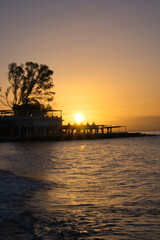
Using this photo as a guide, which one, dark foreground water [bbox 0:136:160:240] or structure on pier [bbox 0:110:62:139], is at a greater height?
structure on pier [bbox 0:110:62:139]

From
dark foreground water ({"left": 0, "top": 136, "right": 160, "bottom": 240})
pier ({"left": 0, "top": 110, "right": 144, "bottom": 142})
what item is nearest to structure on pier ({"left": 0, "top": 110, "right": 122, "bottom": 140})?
pier ({"left": 0, "top": 110, "right": 144, "bottom": 142})

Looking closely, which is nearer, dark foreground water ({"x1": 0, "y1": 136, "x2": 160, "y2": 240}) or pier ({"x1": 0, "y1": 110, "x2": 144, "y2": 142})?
dark foreground water ({"x1": 0, "y1": 136, "x2": 160, "y2": 240})

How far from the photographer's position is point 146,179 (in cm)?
1311

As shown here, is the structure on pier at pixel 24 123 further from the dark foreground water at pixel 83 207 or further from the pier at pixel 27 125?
the dark foreground water at pixel 83 207

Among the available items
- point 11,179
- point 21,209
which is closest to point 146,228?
point 21,209

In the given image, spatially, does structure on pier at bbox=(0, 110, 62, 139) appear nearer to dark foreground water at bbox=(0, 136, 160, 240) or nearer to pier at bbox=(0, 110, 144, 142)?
pier at bbox=(0, 110, 144, 142)

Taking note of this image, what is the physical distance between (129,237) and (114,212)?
1.78 m

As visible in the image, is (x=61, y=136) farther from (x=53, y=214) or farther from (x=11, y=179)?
(x=53, y=214)

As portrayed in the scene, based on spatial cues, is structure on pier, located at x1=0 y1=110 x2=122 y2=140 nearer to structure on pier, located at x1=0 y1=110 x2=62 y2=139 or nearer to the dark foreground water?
structure on pier, located at x1=0 y1=110 x2=62 y2=139

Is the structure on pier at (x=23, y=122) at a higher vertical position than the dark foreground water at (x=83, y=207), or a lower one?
higher

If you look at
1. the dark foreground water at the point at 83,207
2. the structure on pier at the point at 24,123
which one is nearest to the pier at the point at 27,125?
the structure on pier at the point at 24,123

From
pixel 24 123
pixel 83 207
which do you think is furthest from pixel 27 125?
pixel 83 207

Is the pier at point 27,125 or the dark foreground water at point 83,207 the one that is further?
the pier at point 27,125

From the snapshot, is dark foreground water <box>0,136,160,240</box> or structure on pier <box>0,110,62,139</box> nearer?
dark foreground water <box>0,136,160,240</box>
